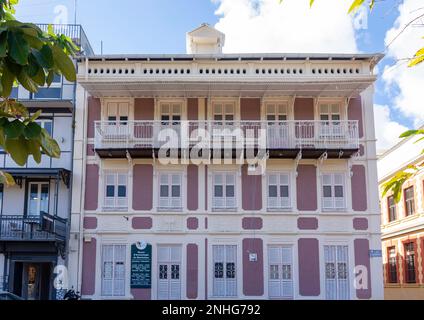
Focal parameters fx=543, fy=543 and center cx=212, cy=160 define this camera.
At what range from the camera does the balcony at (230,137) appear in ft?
76.9

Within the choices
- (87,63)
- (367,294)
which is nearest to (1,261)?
(87,63)

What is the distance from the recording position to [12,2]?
315 centimetres

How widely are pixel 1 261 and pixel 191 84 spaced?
1119 cm

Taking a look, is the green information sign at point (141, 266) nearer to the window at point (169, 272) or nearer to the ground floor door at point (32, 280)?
the window at point (169, 272)

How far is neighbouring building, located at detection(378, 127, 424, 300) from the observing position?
92.2ft

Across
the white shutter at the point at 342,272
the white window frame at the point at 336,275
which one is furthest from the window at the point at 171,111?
the white shutter at the point at 342,272

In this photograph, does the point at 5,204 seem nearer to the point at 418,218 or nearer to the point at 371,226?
the point at 371,226

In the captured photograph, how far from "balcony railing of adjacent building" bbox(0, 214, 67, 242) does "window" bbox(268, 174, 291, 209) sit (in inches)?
357

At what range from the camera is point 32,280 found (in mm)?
25156

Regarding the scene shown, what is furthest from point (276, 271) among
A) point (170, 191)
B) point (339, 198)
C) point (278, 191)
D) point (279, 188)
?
point (170, 191)

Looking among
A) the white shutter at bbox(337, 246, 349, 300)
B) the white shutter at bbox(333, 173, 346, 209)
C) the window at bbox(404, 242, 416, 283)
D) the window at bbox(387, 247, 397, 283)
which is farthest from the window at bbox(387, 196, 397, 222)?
the white shutter at bbox(337, 246, 349, 300)

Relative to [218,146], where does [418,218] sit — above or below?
below

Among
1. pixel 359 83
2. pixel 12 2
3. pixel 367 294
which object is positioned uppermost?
pixel 359 83
